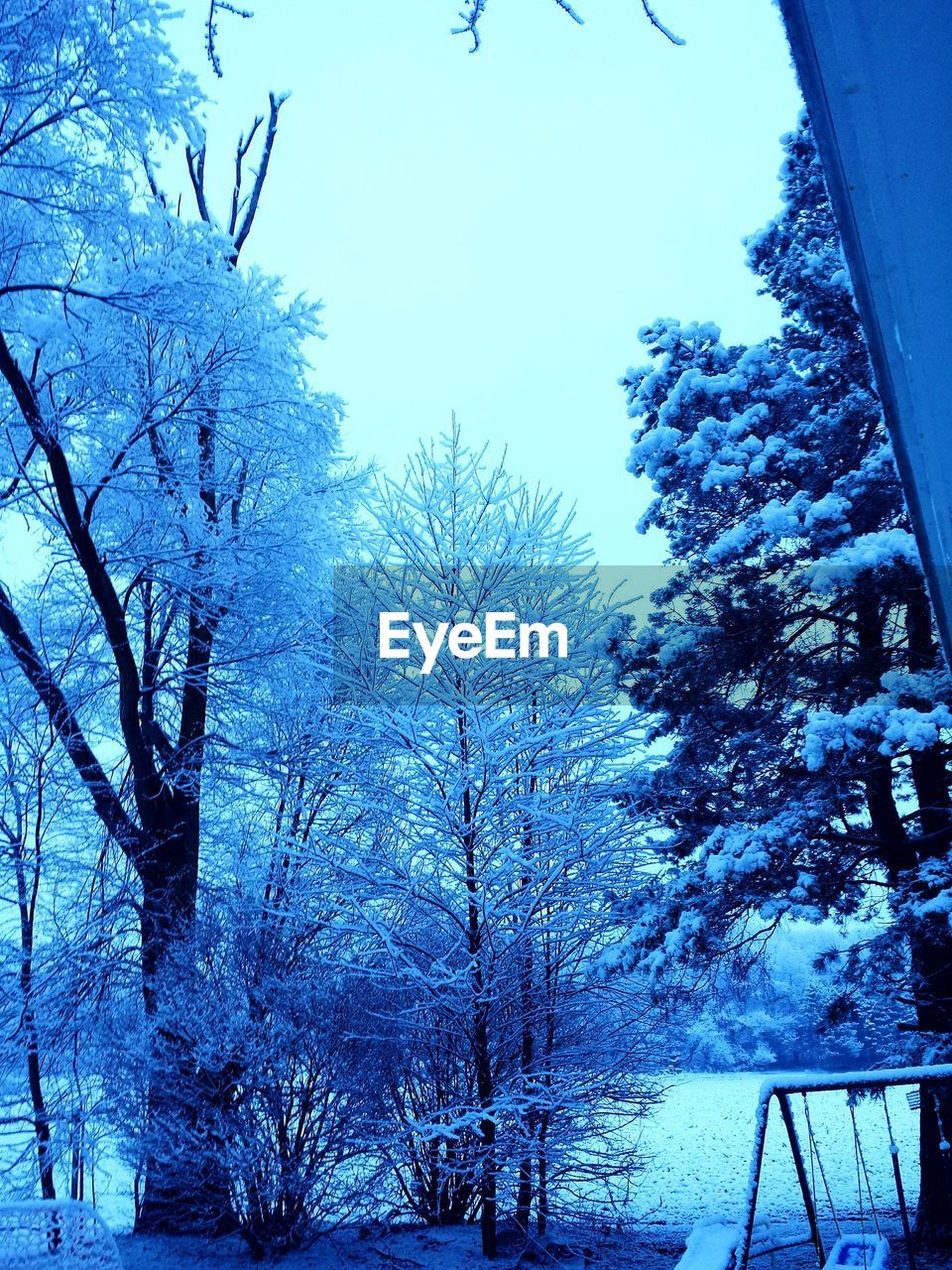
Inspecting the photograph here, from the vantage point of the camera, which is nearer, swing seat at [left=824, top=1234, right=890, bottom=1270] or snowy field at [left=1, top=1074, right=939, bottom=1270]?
swing seat at [left=824, top=1234, right=890, bottom=1270]

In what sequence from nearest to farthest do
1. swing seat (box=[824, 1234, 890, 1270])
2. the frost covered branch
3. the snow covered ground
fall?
the frost covered branch < swing seat (box=[824, 1234, 890, 1270]) < the snow covered ground

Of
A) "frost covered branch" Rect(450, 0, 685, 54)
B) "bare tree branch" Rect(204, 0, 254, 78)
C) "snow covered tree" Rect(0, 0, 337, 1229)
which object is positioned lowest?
"frost covered branch" Rect(450, 0, 685, 54)

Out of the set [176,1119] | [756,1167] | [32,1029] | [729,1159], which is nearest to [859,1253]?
[756,1167]

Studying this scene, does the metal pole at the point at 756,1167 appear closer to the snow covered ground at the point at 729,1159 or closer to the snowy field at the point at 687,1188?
the snowy field at the point at 687,1188

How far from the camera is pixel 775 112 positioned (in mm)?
2045

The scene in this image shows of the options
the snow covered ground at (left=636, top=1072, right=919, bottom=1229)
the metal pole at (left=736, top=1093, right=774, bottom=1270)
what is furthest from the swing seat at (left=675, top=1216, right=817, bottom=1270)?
the snow covered ground at (left=636, top=1072, right=919, bottom=1229)

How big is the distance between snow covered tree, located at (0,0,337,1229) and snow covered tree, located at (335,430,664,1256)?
157cm

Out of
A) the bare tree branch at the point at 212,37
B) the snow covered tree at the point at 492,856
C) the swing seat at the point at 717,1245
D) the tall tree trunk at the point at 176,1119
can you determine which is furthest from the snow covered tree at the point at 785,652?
the bare tree branch at the point at 212,37

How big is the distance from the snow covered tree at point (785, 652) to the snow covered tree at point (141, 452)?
11.9 ft

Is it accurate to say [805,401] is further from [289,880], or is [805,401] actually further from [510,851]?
[289,880]

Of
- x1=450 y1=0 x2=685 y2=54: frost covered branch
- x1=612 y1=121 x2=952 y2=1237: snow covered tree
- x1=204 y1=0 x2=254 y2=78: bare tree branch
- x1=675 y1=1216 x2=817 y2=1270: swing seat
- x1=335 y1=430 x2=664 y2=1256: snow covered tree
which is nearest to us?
x1=450 y1=0 x2=685 y2=54: frost covered branch

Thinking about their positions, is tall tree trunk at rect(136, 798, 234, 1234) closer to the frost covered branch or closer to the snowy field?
the snowy field

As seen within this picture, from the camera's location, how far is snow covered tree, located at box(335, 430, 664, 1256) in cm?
709

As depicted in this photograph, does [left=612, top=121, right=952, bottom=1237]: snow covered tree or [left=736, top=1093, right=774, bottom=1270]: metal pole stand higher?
[left=612, top=121, right=952, bottom=1237]: snow covered tree
